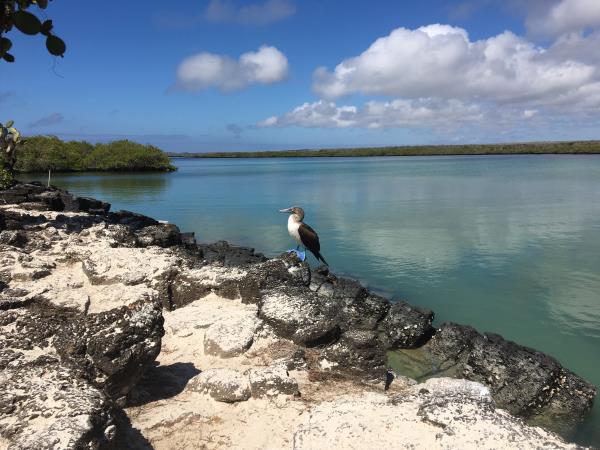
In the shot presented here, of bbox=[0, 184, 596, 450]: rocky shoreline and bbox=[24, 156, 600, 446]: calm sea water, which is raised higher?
bbox=[0, 184, 596, 450]: rocky shoreline

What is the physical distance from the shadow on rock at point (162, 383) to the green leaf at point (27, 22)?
3.77 metres

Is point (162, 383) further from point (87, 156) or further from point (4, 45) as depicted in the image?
point (87, 156)

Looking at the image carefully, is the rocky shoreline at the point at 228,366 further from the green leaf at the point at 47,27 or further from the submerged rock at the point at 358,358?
the green leaf at the point at 47,27

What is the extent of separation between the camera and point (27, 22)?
5.71 ft

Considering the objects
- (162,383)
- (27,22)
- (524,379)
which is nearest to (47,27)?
(27,22)

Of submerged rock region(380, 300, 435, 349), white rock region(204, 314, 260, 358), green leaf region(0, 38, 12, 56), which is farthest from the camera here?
submerged rock region(380, 300, 435, 349)

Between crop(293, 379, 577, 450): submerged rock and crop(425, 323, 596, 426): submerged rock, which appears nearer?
crop(293, 379, 577, 450): submerged rock

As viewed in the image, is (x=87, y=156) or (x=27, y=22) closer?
(x=27, y=22)

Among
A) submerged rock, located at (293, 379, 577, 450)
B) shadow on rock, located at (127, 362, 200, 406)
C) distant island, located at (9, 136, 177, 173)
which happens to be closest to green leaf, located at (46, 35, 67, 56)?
submerged rock, located at (293, 379, 577, 450)

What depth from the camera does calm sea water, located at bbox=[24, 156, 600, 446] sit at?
378 inches

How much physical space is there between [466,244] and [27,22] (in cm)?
1627

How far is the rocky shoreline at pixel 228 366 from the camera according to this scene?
354cm

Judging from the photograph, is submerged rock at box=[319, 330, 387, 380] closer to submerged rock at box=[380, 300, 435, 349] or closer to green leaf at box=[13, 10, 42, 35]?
A: submerged rock at box=[380, 300, 435, 349]

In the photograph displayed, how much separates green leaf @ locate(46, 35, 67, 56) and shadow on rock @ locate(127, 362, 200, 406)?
3718 millimetres
